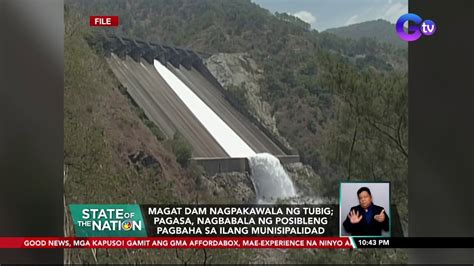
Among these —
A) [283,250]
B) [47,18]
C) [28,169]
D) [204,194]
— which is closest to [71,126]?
[28,169]

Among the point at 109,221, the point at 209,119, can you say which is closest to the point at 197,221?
the point at 109,221

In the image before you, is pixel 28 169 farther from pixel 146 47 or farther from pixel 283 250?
pixel 283 250

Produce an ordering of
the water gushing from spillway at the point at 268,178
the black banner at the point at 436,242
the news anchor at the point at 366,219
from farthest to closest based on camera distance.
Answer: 1. the water gushing from spillway at the point at 268,178
2. the news anchor at the point at 366,219
3. the black banner at the point at 436,242

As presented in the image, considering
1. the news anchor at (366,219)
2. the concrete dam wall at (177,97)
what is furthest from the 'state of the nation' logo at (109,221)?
the news anchor at (366,219)

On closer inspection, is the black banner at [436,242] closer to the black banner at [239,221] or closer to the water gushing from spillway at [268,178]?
the black banner at [239,221]

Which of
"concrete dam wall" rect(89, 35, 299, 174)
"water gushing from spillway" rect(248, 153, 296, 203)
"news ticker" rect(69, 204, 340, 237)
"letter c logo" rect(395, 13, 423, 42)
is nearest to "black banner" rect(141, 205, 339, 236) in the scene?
"news ticker" rect(69, 204, 340, 237)
